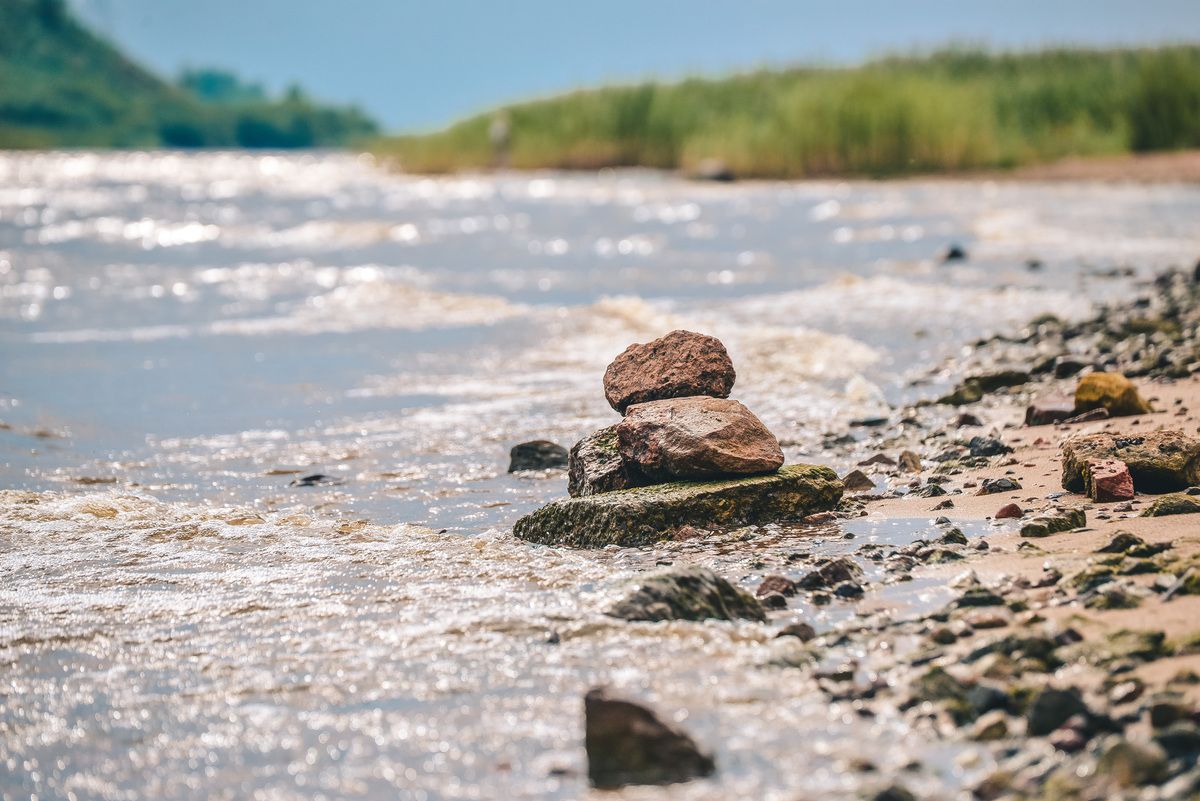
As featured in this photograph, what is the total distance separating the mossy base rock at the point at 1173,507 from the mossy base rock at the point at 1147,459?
0.29 m

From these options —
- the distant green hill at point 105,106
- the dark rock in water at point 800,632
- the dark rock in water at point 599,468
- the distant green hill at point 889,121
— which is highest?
the distant green hill at point 105,106

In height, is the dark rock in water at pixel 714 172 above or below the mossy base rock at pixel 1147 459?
above

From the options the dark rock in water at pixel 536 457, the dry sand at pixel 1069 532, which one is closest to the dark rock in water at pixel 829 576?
the dry sand at pixel 1069 532

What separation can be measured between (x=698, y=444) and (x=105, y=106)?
14907 centimetres

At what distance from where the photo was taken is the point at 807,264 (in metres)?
15.5

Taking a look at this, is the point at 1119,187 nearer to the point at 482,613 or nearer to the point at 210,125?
the point at 482,613

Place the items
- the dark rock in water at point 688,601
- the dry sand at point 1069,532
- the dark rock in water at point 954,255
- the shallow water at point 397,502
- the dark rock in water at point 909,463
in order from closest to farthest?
1. the shallow water at point 397,502
2. the dry sand at point 1069,532
3. the dark rock in water at point 688,601
4. the dark rock in water at point 909,463
5. the dark rock in water at point 954,255

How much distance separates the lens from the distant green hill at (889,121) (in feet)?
95.6

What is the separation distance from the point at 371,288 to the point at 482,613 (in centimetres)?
1053

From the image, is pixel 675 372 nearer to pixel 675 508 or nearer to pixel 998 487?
pixel 675 508

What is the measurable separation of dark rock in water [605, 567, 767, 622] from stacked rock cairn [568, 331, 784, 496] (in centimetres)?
126

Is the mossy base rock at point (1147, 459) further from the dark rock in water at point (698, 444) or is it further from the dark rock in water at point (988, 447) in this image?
the dark rock in water at point (698, 444)

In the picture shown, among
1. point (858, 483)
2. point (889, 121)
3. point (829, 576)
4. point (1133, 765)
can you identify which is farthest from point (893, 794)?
point (889, 121)

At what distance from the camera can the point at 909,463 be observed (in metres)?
5.63
